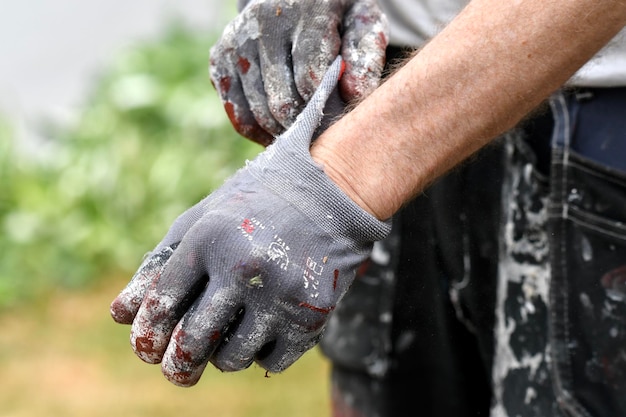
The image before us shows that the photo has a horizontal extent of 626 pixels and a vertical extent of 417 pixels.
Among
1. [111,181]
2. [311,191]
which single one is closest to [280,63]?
[311,191]

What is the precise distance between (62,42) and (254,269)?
399cm

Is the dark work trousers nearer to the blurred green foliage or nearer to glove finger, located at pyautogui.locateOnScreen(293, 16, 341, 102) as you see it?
glove finger, located at pyautogui.locateOnScreen(293, 16, 341, 102)

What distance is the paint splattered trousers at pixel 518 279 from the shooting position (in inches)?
51.1

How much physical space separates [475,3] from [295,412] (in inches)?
84.8

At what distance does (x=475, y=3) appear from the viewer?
1138 mm

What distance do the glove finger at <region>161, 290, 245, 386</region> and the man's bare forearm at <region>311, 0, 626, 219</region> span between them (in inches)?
8.9

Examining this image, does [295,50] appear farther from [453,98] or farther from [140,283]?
[140,283]

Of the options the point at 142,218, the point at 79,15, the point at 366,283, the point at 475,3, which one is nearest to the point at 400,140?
the point at 475,3

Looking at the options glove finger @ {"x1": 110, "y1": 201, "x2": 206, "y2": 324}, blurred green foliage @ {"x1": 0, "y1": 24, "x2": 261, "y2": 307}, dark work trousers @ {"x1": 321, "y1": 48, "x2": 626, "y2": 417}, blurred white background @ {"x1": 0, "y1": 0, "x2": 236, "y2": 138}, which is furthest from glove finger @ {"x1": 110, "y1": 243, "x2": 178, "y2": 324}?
blurred white background @ {"x1": 0, "y1": 0, "x2": 236, "y2": 138}

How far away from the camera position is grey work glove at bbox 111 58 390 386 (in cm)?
108

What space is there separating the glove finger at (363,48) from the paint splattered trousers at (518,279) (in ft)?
0.87

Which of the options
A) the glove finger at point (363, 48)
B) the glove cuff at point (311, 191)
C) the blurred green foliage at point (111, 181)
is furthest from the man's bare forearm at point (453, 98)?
the blurred green foliage at point (111, 181)

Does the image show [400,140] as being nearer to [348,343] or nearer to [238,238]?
[238,238]

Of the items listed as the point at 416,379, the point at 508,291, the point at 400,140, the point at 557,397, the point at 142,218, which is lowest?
the point at 142,218
